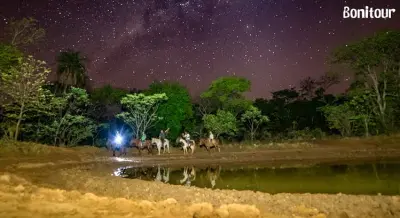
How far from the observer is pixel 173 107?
39656mm

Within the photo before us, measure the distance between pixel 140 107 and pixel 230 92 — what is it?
38.9 feet

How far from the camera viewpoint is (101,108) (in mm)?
41719

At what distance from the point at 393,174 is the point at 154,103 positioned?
26.3 metres

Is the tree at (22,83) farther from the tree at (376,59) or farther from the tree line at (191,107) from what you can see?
the tree at (376,59)

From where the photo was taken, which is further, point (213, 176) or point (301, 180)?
point (213, 176)

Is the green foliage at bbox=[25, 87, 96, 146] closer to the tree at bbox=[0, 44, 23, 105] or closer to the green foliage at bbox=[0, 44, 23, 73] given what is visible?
the tree at bbox=[0, 44, 23, 105]

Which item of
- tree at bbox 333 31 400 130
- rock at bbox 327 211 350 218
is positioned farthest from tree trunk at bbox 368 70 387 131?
rock at bbox 327 211 350 218

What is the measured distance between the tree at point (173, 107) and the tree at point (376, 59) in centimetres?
1827

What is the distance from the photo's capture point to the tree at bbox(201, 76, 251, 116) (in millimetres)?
41919

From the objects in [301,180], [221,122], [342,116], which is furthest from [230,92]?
[301,180]

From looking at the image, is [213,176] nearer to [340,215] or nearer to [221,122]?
[340,215]

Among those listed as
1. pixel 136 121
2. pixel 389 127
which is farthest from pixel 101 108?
pixel 389 127

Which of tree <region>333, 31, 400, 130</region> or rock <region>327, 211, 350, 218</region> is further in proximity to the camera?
tree <region>333, 31, 400, 130</region>

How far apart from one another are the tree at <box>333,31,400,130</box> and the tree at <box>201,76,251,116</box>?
11.3 meters
